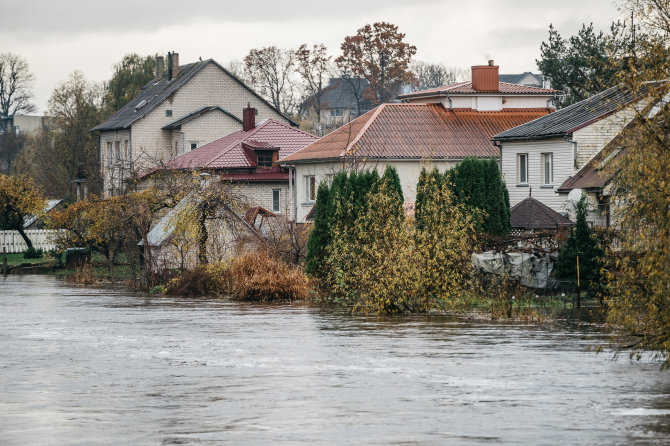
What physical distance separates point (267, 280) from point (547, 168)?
16.0 metres

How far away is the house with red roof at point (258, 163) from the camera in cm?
6303

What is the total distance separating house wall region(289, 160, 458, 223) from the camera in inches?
2112

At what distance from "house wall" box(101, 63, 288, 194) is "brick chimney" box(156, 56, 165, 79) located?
10.8 metres

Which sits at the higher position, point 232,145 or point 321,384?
point 232,145

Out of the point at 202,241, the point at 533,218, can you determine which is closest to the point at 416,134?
the point at 533,218

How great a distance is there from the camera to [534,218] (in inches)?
1566

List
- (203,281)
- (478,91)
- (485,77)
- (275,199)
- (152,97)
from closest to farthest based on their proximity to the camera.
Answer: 1. (203,281)
2. (478,91)
3. (485,77)
4. (275,199)
5. (152,97)

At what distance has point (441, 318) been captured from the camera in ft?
94.8

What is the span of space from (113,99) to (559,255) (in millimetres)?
62590

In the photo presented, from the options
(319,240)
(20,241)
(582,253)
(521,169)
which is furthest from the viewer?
(20,241)

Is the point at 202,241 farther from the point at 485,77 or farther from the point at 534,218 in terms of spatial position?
A: the point at 485,77

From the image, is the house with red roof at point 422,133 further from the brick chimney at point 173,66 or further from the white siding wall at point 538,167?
the brick chimney at point 173,66

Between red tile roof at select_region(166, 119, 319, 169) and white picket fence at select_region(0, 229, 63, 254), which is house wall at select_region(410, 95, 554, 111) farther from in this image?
white picket fence at select_region(0, 229, 63, 254)

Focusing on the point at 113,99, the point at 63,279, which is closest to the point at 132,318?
the point at 63,279
